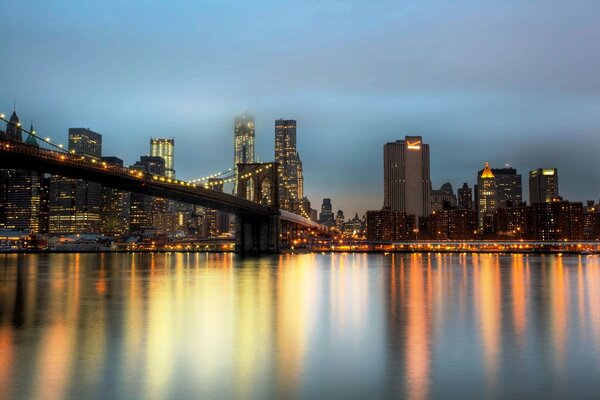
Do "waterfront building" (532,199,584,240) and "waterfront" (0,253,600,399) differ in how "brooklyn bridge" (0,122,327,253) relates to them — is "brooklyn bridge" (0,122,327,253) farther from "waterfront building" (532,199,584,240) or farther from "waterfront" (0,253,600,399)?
"waterfront building" (532,199,584,240)

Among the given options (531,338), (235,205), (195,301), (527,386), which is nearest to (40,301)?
(195,301)

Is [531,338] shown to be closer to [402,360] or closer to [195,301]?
[402,360]

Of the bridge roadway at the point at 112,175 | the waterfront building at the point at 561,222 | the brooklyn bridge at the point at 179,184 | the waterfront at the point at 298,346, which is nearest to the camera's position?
the waterfront at the point at 298,346

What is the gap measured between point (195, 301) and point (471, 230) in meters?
184

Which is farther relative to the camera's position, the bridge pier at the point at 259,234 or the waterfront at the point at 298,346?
the bridge pier at the point at 259,234

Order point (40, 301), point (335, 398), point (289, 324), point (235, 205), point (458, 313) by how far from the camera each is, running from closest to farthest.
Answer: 1. point (335, 398)
2. point (289, 324)
3. point (458, 313)
4. point (40, 301)
5. point (235, 205)

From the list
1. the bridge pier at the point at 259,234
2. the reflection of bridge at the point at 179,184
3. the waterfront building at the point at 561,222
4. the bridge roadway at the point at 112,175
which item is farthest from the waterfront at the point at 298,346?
the waterfront building at the point at 561,222

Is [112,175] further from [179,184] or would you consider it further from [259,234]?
[259,234]

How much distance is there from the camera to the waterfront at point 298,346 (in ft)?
33.5

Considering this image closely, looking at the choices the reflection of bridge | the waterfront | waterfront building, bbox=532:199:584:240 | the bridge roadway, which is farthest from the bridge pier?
waterfront building, bbox=532:199:584:240

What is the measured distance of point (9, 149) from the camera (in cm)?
4147

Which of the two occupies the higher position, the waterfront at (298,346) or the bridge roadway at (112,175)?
the bridge roadway at (112,175)

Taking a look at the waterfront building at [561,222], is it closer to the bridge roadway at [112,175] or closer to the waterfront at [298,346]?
the bridge roadway at [112,175]

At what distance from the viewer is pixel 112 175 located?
180 feet
